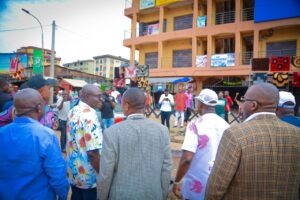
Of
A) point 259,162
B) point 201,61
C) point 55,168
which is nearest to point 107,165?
point 55,168

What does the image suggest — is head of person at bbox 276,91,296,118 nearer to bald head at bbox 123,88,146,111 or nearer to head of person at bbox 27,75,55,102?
bald head at bbox 123,88,146,111

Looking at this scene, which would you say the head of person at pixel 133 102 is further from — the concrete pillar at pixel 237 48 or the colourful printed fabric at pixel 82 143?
the concrete pillar at pixel 237 48

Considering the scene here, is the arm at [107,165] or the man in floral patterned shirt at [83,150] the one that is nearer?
the arm at [107,165]

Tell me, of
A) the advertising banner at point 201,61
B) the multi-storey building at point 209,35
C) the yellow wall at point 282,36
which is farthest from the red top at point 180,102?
the yellow wall at point 282,36

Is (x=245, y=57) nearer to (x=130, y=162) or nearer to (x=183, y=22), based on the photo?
(x=183, y=22)

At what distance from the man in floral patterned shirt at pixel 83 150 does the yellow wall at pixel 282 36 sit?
798 inches

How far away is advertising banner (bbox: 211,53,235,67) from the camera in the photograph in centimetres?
2086

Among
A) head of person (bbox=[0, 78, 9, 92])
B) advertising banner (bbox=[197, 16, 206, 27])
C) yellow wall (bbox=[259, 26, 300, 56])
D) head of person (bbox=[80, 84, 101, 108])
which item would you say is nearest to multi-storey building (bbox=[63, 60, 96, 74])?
advertising banner (bbox=[197, 16, 206, 27])

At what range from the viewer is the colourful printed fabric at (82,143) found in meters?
2.53

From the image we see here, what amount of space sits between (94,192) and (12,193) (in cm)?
85

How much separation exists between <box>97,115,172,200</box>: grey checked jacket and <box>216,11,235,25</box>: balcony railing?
74.1 ft

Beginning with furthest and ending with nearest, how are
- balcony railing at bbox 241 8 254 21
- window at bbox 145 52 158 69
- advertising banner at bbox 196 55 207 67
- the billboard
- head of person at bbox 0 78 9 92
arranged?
the billboard, window at bbox 145 52 158 69, advertising banner at bbox 196 55 207 67, balcony railing at bbox 241 8 254 21, head of person at bbox 0 78 9 92

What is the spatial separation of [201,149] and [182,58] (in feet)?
73.9

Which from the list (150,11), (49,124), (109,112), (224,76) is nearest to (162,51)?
(150,11)
